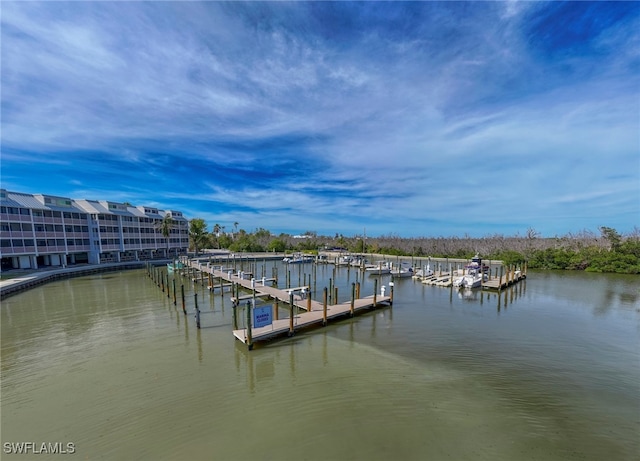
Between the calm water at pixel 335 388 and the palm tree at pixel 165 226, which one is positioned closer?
the calm water at pixel 335 388

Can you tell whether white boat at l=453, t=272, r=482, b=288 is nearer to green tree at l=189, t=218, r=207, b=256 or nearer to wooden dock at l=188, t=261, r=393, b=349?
wooden dock at l=188, t=261, r=393, b=349

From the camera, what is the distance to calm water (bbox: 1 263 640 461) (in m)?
7.37

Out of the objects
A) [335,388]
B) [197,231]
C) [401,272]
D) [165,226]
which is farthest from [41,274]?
[401,272]

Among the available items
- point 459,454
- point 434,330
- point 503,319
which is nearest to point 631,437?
point 459,454

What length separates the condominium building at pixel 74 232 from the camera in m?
36.2

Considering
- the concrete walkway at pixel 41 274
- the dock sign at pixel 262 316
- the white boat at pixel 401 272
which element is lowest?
the white boat at pixel 401 272

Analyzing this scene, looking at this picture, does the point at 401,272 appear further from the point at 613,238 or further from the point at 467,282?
A: the point at 613,238

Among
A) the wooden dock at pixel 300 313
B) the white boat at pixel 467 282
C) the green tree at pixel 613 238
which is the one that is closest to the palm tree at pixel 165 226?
the wooden dock at pixel 300 313

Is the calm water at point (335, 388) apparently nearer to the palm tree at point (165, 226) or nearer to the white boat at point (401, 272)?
the white boat at point (401, 272)

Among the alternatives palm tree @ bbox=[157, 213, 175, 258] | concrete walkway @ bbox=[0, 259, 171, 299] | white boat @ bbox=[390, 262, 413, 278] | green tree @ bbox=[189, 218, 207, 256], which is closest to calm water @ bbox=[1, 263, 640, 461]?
concrete walkway @ bbox=[0, 259, 171, 299]

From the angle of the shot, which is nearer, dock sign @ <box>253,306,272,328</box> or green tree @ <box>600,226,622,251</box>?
dock sign @ <box>253,306,272,328</box>

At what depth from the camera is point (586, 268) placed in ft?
131

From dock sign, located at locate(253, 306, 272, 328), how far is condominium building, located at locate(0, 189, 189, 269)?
4078cm

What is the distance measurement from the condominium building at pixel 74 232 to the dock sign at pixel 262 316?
134 ft
